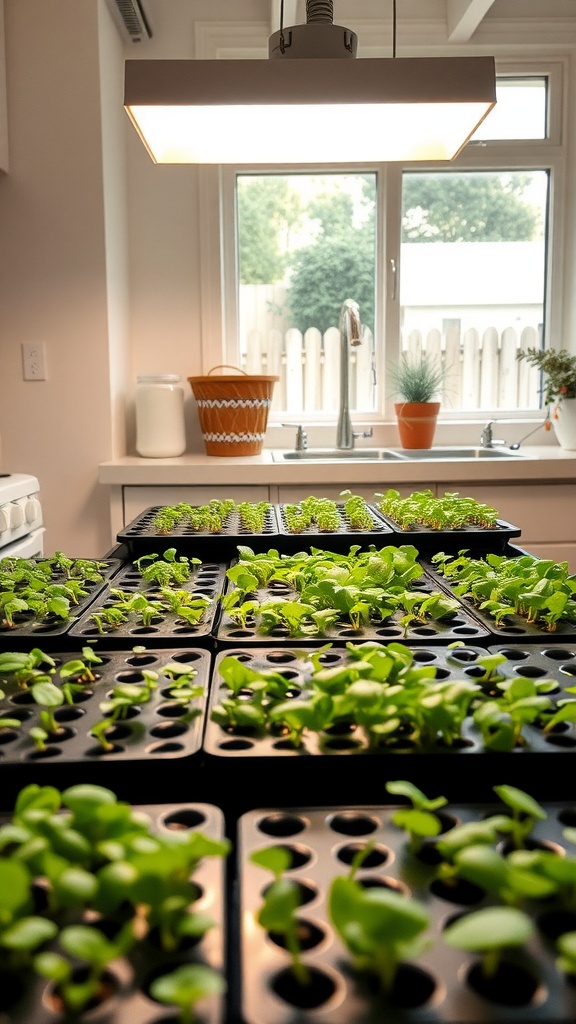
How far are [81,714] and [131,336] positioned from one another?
2.61 meters

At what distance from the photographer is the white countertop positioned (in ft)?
8.29

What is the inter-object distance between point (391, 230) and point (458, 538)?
81.7 inches

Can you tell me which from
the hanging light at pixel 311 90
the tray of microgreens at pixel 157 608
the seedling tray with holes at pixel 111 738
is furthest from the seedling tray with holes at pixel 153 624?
the hanging light at pixel 311 90

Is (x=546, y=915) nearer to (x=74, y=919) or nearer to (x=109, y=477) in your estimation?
(x=74, y=919)

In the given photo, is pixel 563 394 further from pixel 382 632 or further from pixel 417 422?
pixel 382 632

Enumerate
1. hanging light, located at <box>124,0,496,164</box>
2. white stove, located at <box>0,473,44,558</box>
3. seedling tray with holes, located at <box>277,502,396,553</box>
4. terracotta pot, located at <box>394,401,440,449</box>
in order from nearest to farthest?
hanging light, located at <box>124,0,496,164</box>
seedling tray with holes, located at <box>277,502,396,553</box>
white stove, located at <box>0,473,44,558</box>
terracotta pot, located at <box>394,401,440,449</box>

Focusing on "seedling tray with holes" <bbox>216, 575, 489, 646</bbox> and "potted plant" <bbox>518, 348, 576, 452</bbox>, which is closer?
"seedling tray with holes" <bbox>216, 575, 489, 646</bbox>

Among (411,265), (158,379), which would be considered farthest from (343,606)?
(411,265)

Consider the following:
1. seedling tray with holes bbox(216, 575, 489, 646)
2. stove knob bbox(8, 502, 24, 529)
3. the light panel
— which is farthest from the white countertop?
seedling tray with holes bbox(216, 575, 489, 646)

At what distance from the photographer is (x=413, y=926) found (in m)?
0.37

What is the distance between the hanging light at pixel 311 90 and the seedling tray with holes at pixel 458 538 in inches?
27.5

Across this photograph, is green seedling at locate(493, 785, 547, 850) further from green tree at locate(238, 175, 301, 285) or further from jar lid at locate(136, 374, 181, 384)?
green tree at locate(238, 175, 301, 285)

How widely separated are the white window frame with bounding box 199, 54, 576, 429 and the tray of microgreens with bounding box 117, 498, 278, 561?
163 centimetres

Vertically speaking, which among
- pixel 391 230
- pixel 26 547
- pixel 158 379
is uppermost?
pixel 391 230
